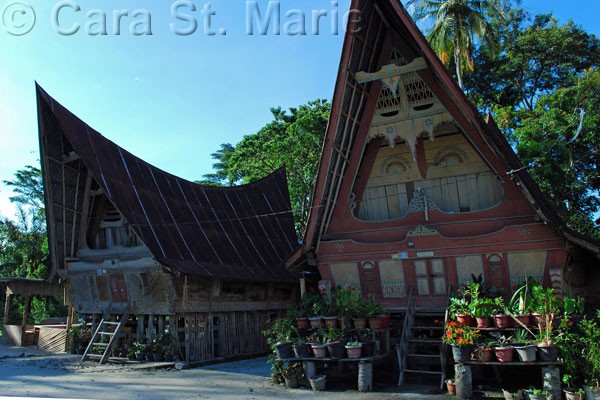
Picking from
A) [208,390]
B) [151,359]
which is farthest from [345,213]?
[151,359]

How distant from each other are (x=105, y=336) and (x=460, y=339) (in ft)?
41.9

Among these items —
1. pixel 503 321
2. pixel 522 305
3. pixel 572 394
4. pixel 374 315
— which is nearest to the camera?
pixel 572 394

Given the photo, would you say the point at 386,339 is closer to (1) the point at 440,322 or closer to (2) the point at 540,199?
(1) the point at 440,322

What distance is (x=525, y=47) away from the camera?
33219 mm

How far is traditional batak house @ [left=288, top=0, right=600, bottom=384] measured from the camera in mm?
12570

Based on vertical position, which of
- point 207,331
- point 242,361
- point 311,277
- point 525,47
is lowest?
point 242,361

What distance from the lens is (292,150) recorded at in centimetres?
2983

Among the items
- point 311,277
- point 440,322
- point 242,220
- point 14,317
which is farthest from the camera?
point 14,317

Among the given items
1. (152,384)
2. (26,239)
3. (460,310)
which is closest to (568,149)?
(460,310)

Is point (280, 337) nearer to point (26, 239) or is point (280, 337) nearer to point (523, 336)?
point (523, 336)

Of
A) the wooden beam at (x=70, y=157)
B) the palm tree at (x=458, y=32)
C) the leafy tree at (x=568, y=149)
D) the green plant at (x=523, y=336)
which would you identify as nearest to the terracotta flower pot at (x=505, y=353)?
the green plant at (x=523, y=336)

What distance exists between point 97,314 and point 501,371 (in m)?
13.8

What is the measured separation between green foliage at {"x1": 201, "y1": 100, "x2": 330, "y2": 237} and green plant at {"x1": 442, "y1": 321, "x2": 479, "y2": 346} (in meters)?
17.1

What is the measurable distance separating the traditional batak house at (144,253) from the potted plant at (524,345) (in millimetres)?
9423
